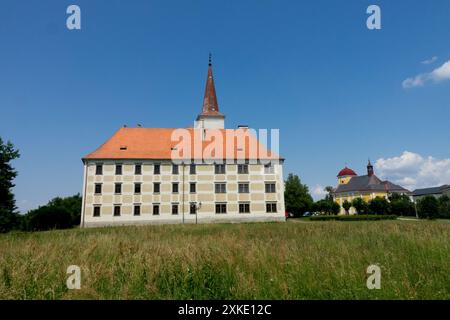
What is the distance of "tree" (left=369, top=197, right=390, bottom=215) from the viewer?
158 ft

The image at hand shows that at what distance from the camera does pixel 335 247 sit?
238 inches

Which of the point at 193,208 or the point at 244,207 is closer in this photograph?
the point at 193,208

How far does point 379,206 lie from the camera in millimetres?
48312

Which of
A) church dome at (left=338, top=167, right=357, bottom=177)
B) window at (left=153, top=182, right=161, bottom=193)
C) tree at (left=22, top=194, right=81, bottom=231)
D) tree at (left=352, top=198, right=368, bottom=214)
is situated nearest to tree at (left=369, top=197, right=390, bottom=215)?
tree at (left=352, top=198, right=368, bottom=214)

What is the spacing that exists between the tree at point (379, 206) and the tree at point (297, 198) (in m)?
11.6

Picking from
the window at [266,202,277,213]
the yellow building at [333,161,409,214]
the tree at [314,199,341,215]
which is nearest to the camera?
the window at [266,202,277,213]

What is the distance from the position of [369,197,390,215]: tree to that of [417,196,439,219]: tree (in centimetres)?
625

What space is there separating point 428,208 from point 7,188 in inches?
2384

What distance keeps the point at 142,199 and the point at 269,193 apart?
53.3 feet

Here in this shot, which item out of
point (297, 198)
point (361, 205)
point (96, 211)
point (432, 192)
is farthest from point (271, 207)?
point (432, 192)

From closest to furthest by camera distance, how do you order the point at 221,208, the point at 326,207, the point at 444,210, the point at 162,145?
1. the point at 221,208
2. the point at 162,145
3. the point at 444,210
4. the point at 326,207

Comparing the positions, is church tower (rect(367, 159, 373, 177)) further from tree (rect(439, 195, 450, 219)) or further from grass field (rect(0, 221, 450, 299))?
grass field (rect(0, 221, 450, 299))

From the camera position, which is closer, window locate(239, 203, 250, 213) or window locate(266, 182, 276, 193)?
window locate(239, 203, 250, 213)

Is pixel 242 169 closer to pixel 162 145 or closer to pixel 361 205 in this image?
pixel 162 145
